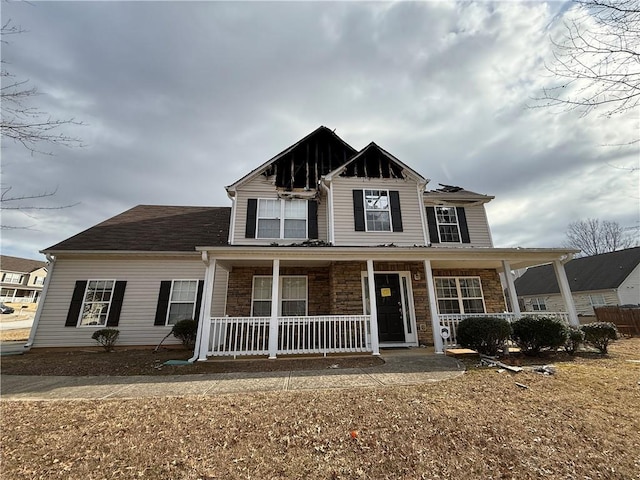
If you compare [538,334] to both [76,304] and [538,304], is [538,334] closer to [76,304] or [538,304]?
[76,304]

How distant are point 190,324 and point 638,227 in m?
11.6

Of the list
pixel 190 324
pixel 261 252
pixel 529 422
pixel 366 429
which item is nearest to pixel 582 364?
pixel 529 422

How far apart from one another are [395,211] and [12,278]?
200 ft

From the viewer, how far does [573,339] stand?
714 cm

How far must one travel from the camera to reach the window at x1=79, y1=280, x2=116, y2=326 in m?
10.2

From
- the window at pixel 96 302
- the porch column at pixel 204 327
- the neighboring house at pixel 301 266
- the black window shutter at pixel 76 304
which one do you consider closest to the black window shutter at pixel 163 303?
the neighboring house at pixel 301 266

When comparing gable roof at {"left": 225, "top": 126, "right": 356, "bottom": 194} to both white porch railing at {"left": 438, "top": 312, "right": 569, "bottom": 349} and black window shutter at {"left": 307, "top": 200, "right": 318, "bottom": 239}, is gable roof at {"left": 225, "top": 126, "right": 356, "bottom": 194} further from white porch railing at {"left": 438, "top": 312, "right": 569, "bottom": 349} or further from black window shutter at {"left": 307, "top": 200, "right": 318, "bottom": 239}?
white porch railing at {"left": 438, "top": 312, "right": 569, "bottom": 349}

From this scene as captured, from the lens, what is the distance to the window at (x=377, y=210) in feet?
33.4

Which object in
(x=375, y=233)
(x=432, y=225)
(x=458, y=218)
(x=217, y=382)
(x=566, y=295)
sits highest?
(x=458, y=218)

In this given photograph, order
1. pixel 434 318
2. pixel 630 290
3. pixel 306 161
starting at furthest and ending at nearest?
pixel 630 290 → pixel 306 161 → pixel 434 318

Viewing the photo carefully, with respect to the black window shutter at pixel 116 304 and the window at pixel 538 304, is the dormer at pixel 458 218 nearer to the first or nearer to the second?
the black window shutter at pixel 116 304

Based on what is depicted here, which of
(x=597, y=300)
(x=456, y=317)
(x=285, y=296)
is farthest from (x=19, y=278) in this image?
(x=597, y=300)

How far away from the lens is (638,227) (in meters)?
5.04

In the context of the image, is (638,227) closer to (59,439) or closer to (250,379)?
(250,379)
